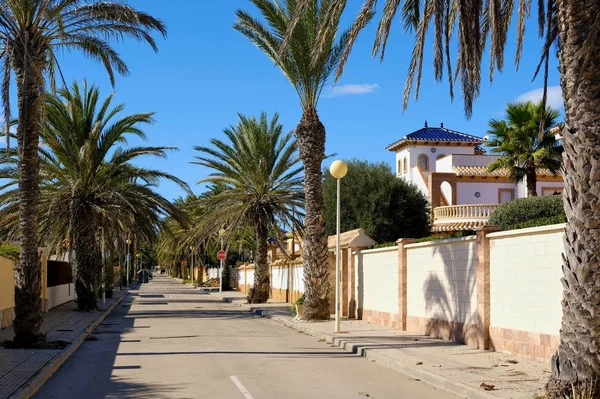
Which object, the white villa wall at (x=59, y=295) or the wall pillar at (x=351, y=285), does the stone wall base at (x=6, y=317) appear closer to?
the white villa wall at (x=59, y=295)

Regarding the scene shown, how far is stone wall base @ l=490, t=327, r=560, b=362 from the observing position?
1290 centimetres

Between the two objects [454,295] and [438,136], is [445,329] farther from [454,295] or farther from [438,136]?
[438,136]

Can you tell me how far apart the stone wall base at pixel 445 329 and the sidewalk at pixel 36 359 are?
8.45m

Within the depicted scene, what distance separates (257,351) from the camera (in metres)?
16.4

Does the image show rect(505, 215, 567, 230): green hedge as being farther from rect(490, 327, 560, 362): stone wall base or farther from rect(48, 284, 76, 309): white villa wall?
rect(48, 284, 76, 309): white villa wall

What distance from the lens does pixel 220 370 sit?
1297 centimetres

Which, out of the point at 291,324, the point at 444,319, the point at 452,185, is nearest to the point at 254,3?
the point at 291,324

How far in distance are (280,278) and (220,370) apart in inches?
1173

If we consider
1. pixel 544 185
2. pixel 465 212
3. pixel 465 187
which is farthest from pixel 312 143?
pixel 544 185

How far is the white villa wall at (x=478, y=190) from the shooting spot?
60719 millimetres

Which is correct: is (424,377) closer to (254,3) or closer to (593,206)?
(593,206)

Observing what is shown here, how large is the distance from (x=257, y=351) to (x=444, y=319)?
181 inches

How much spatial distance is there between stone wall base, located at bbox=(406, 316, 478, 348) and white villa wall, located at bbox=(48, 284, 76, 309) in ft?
55.6

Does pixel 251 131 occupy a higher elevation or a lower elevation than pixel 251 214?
higher
